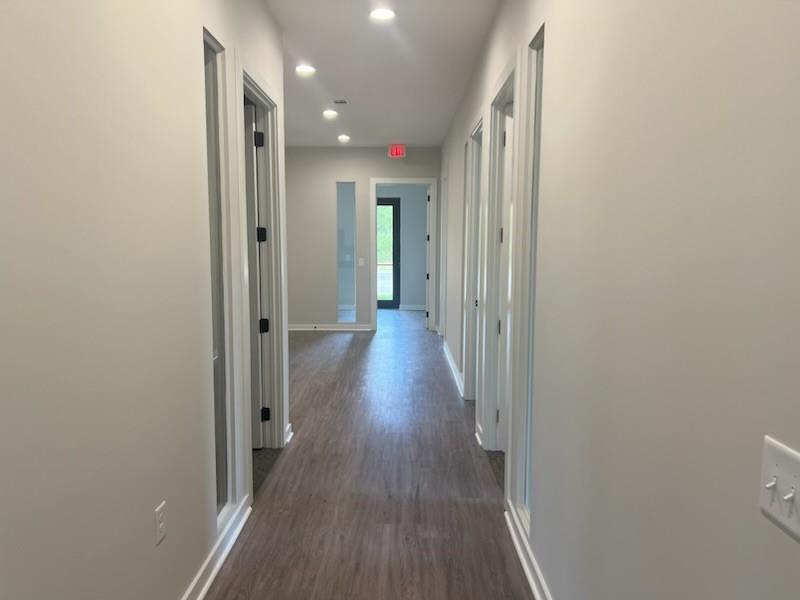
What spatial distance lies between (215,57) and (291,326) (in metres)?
6.25

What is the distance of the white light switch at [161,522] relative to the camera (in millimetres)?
1803

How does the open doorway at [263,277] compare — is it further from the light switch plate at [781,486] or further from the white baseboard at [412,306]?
the white baseboard at [412,306]

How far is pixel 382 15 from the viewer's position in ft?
10.9

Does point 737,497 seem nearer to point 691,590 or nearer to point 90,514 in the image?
point 691,590

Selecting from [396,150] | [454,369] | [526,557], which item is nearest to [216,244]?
[526,557]

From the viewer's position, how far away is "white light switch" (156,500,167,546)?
1.80m

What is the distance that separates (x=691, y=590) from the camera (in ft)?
3.29

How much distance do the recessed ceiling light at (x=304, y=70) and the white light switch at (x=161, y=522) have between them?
3.51 m

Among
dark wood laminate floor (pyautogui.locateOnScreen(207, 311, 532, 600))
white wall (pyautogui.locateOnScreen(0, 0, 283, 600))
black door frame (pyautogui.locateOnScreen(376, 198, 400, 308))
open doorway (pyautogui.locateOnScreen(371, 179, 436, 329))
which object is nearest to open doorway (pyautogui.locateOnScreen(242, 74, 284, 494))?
dark wood laminate floor (pyautogui.locateOnScreen(207, 311, 532, 600))

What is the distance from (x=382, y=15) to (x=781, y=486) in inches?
129

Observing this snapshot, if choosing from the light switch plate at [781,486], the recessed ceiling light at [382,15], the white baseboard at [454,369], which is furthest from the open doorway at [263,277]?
the light switch plate at [781,486]

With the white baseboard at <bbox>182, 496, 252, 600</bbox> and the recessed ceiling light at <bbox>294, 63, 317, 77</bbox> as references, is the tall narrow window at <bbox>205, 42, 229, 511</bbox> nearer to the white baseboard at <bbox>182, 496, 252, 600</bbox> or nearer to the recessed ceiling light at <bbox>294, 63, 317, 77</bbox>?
the white baseboard at <bbox>182, 496, 252, 600</bbox>

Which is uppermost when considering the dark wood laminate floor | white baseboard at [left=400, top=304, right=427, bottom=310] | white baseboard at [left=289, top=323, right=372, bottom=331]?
white baseboard at [left=400, top=304, right=427, bottom=310]

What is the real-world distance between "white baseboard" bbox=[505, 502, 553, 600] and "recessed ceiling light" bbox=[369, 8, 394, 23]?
284 cm
